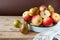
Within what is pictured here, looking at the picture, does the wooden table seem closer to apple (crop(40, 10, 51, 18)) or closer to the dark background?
apple (crop(40, 10, 51, 18))

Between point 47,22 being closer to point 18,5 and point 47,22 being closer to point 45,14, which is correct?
point 45,14

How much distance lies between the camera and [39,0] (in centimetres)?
156

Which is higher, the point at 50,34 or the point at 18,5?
the point at 18,5

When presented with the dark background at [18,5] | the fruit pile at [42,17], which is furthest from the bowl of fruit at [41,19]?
the dark background at [18,5]

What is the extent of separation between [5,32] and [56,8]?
2.41 feet

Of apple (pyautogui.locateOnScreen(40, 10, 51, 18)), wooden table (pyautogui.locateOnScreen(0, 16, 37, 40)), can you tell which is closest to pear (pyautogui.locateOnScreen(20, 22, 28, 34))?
wooden table (pyautogui.locateOnScreen(0, 16, 37, 40))

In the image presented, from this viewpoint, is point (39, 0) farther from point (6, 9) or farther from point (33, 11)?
point (33, 11)

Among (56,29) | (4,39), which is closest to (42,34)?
(56,29)

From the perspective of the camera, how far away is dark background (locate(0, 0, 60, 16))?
1.57m

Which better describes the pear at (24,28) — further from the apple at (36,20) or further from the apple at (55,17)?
the apple at (55,17)

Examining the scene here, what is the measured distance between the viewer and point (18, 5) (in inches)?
62.1

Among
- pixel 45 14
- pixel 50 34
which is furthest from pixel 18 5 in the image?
pixel 50 34

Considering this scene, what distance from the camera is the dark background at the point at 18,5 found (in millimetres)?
1567

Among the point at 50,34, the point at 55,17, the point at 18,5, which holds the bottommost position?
the point at 50,34
